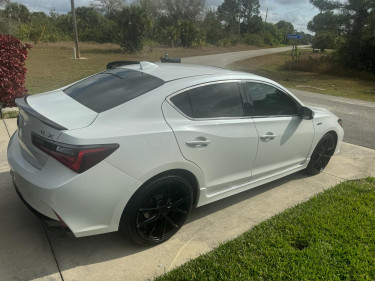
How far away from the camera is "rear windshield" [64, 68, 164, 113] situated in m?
2.92

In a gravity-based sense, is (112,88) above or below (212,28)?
below

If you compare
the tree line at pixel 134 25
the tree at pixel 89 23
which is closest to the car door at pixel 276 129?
the tree line at pixel 134 25

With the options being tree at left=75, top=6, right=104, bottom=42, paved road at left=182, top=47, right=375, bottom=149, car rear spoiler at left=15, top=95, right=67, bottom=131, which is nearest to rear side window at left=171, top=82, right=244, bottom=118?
car rear spoiler at left=15, top=95, right=67, bottom=131

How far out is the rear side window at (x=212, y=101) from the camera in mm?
3072

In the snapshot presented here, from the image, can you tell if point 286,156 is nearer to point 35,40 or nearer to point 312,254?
point 312,254

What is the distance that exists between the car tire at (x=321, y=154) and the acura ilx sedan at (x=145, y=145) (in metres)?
0.85

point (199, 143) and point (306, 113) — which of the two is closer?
point (199, 143)

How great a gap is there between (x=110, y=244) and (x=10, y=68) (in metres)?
5.19

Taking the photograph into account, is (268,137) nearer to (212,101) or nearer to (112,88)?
(212,101)

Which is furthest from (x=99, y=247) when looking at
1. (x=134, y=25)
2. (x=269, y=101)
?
A: (x=134, y=25)

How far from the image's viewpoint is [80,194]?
2.43m

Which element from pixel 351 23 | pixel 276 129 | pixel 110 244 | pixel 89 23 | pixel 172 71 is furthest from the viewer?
pixel 89 23

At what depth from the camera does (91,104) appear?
9.68ft

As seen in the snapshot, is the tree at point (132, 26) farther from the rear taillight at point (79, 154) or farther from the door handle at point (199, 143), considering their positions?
the rear taillight at point (79, 154)
